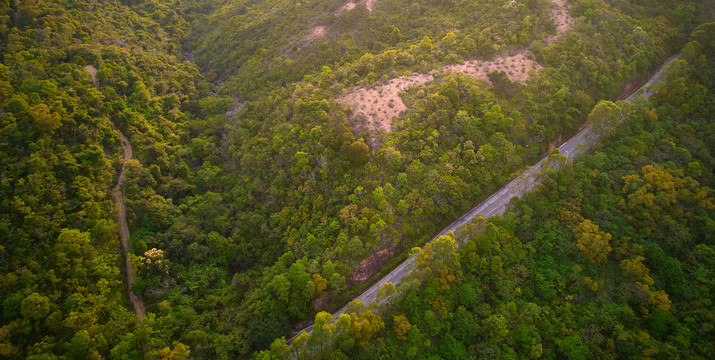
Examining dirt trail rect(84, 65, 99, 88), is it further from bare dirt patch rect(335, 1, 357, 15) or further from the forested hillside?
bare dirt patch rect(335, 1, 357, 15)

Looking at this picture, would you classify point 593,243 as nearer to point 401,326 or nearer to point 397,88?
point 401,326

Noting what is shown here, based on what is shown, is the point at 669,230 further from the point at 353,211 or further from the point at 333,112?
the point at 333,112

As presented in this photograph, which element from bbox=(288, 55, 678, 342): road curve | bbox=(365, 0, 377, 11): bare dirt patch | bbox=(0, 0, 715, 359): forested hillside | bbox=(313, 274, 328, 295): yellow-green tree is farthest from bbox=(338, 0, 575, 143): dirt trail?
bbox=(365, 0, 377, 11): bare dirt patch

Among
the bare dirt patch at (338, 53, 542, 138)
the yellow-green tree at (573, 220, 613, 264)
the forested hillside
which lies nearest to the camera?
the forested hillside

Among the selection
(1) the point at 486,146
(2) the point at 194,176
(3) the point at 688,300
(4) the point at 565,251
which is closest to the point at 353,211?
(1) the point at 486,146

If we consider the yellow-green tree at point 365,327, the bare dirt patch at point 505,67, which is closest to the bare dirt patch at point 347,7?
the bare dirt patch at point 505,67

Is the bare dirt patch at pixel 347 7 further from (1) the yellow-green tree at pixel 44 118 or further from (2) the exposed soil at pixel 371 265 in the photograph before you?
(2) the exposed soil at pixel 371 265

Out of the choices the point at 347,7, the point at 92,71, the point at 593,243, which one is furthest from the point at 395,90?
the point at 92,71
